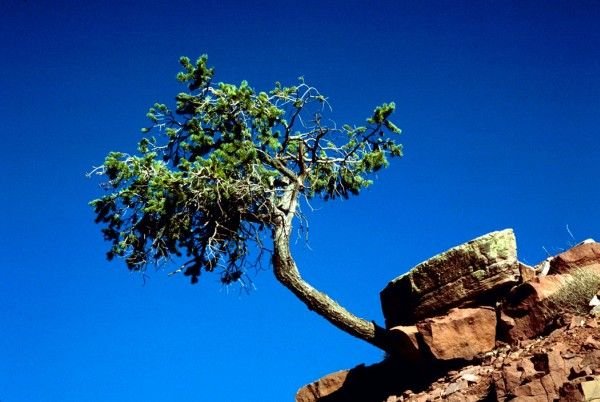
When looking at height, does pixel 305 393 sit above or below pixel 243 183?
below

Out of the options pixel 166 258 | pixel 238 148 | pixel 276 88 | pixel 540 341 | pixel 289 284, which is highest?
pixel 276 88

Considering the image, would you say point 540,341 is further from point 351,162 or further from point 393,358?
point 351,162

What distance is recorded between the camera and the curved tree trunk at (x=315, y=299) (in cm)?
1378

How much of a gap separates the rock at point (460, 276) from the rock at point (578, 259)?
3.02 ft

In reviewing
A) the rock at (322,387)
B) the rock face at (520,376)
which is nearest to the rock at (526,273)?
the rock face at (520,376)

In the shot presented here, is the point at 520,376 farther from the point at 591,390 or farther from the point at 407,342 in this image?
the point at 407,342

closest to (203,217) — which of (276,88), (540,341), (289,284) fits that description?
(289,284)

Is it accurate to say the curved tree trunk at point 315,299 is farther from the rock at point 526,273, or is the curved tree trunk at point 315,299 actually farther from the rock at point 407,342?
the rock at point 526,273

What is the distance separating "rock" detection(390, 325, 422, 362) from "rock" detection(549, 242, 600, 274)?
3264mm

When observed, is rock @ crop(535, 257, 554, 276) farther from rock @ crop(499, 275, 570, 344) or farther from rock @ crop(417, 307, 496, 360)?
rock @ crop(417, 307, 496, 360)

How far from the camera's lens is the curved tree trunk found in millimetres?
13781

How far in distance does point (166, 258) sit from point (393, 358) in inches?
253

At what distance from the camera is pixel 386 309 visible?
536 inches

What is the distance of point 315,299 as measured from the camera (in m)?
14.0
